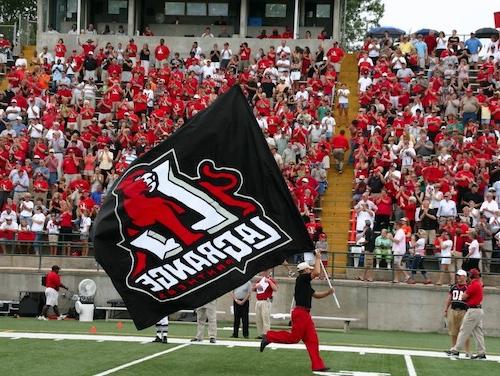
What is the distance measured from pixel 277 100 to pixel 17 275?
9895 mm

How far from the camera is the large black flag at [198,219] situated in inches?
622

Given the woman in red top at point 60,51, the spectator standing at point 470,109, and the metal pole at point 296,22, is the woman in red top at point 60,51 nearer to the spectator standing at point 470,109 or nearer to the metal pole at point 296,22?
Answer: the metal pole at point 296,22

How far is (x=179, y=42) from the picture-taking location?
42344mm

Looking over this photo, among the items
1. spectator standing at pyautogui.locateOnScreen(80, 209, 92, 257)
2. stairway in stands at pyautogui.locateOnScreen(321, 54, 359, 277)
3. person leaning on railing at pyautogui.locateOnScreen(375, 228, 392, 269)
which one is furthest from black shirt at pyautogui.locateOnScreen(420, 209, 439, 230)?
spectator standing at pyautogui.locateOnScreen(80, 209, 92, 257)

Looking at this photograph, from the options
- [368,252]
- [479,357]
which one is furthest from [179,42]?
[479,357]

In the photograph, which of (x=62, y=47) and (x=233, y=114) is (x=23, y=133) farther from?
(x=233, y=114)

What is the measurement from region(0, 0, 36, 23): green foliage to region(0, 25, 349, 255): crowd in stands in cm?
2710

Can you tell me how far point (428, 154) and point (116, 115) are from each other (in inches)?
390

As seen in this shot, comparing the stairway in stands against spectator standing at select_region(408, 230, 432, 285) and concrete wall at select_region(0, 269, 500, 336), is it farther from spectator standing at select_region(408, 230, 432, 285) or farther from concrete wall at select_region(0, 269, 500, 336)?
spectator standing at select_region(408, 230, 432, 285)

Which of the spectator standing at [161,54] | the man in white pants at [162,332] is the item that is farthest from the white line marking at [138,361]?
the spectator standing at [161,54]

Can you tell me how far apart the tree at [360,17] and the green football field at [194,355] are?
4974cm

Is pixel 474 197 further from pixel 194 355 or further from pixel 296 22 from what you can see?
pixel 296 22

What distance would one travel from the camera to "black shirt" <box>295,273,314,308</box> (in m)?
17.3

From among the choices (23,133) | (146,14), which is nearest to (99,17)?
(146,14)
